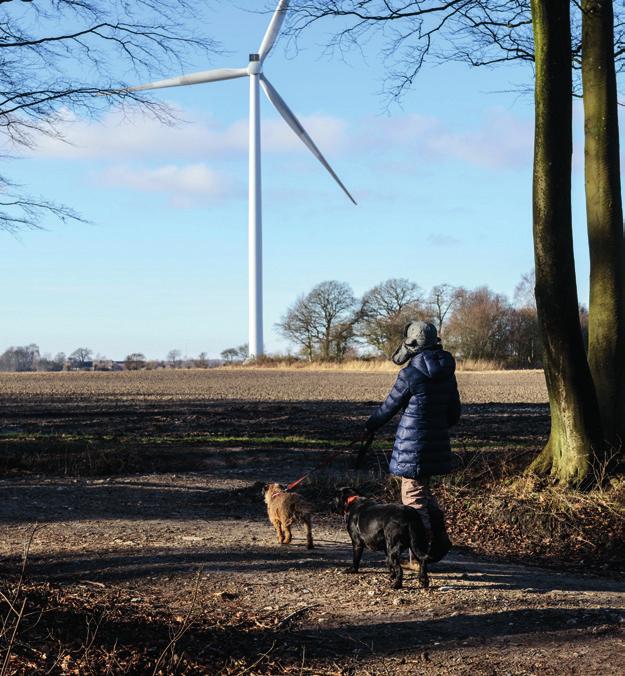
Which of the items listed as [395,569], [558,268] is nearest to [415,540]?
[395,569]

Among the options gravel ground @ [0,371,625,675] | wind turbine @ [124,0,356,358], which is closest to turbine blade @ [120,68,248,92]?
wind turbine @ [124,0,356,358]

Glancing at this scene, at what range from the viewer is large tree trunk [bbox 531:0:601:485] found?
35.2ft

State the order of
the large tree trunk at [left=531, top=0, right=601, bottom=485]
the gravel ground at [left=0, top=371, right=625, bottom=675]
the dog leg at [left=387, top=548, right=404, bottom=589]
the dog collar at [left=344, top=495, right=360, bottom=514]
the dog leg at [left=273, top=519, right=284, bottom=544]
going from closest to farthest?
1. the gravel ground at [left=0, top=371, right=625, bottom=675]
2. the dog leg at [left=387, top=548, right=404, bottom=589]
3. the dog collar at [left=344, top=495, right=360, bottom=514]
4. the dog leg at [left=273, top=519, right=284, bottom=544]
5. the large tree trunk at [left=531, top=0, right=601, bottom=485]

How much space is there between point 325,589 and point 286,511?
5.30ft

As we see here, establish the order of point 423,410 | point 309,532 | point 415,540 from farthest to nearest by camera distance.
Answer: point 309,532 < point 423,410 < point 415,540

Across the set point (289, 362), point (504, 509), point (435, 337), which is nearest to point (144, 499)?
point (504, 509)

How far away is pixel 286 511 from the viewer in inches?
349

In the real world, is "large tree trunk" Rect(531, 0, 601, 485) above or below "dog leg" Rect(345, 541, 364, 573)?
above

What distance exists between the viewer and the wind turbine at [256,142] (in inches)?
1715

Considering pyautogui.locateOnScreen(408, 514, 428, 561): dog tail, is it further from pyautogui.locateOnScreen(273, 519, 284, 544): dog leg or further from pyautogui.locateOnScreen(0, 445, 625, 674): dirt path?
pyautogui.locateOnScreen(273, 519, 284, 544): dog leg

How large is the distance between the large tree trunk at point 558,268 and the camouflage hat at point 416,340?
3454mm

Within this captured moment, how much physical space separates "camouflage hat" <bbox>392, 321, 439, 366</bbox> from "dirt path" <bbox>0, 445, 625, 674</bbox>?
1.80 m

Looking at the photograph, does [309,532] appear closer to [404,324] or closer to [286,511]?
[286,511]

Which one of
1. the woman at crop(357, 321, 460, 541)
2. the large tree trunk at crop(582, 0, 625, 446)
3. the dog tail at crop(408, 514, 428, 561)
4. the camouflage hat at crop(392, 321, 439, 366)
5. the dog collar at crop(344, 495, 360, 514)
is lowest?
the dog tail at crop(408, 514, 428, 561)
